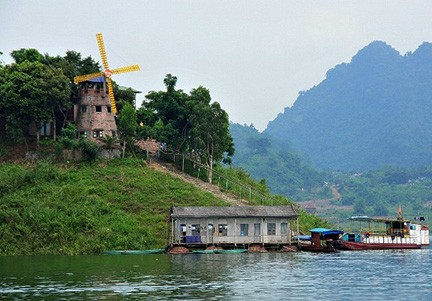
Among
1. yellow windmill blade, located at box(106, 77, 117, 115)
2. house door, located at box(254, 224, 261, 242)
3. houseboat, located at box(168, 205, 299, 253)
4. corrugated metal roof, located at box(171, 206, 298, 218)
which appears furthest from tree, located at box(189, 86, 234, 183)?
house door, located at box(254, 224, 261, 242)

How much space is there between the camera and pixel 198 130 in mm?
100000

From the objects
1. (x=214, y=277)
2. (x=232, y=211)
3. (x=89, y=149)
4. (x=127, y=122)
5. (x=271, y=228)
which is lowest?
(x=214, y=277)

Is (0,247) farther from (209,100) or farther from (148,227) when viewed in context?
(209,100)

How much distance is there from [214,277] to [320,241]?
35.6 meters

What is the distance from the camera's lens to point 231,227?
81625 millimetres

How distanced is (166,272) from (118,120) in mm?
51981

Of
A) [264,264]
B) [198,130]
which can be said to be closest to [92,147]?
[198,130]

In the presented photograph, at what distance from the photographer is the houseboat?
80625mm

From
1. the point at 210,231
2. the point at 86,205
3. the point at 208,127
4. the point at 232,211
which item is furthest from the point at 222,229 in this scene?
the point at 208,127

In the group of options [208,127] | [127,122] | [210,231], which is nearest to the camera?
[210,231]

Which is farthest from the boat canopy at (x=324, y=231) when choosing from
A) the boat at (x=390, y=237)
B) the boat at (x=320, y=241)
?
the boat at (x=390, y=237)

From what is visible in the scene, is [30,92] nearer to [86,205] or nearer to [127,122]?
[127,122]

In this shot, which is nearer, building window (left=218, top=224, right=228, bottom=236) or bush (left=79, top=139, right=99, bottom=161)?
building window (left=218, top=224, right=228, bottom=236)

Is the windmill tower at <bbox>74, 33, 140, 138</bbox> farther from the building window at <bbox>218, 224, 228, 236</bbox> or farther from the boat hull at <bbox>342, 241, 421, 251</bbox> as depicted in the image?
the boat hull at <bbox>342, 241, 421, 251</bbox>
